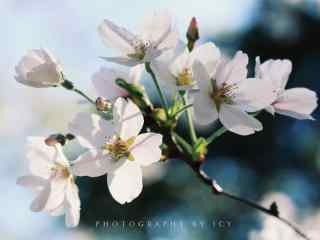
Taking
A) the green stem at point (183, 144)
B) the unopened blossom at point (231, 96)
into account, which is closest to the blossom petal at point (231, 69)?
the unopened blossom at point (231, 96)

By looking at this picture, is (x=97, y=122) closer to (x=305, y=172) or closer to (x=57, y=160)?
(x=57, y=160)

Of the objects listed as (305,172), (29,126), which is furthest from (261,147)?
(29,126)

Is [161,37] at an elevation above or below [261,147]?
above

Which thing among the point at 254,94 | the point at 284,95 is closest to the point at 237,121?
the point at 254,94

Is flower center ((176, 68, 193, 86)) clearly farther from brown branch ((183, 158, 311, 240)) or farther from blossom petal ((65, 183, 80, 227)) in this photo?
blossom petal ((65, 183, 80, 227))

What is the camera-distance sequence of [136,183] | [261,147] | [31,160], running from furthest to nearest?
[261,147] < [31,160] < [136,183]

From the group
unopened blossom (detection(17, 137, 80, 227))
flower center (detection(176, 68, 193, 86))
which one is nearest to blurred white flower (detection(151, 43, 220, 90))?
flower center (detection(176, 68, 193, 86))

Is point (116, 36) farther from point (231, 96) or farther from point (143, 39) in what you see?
point (231, 96)
